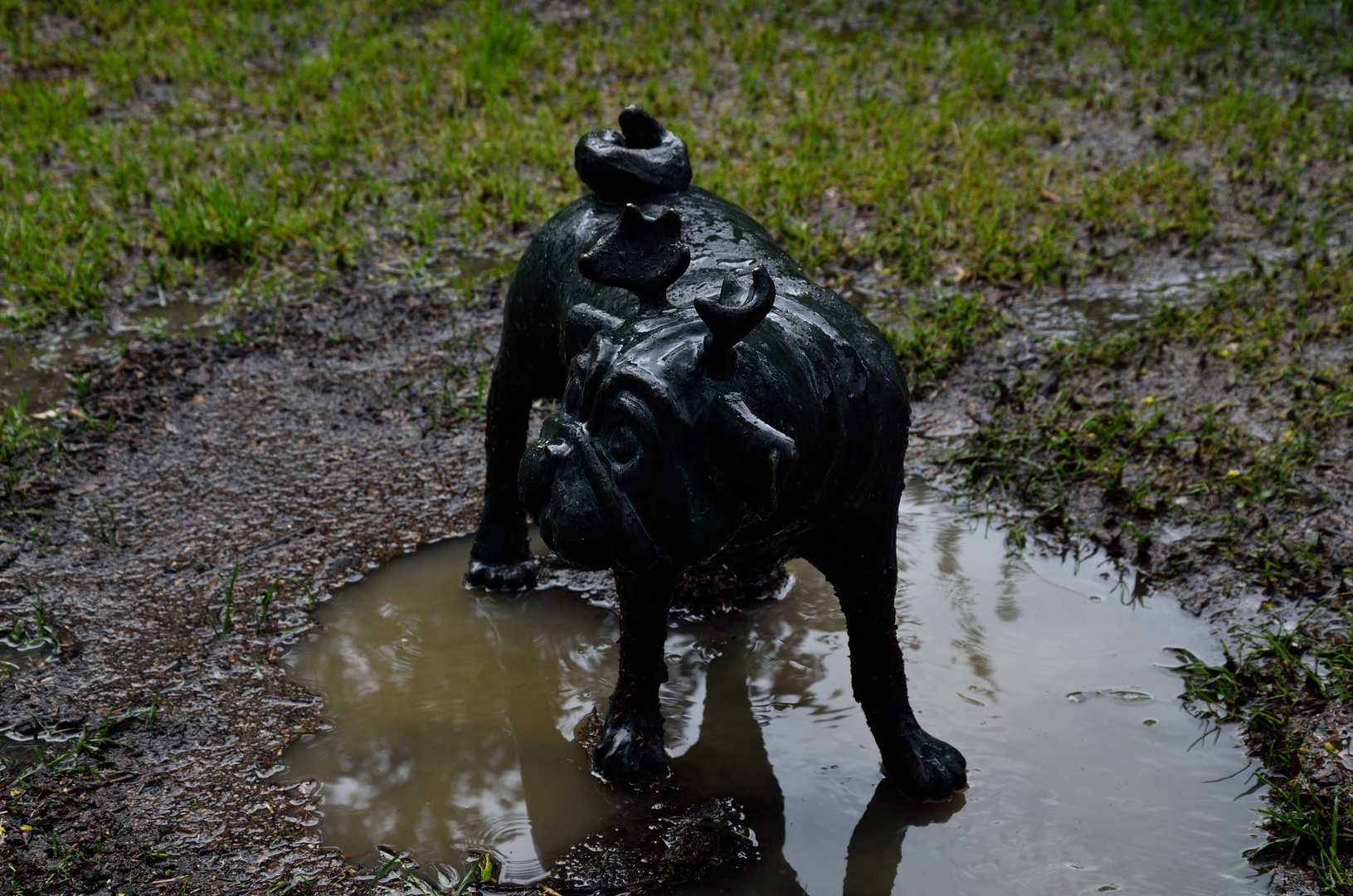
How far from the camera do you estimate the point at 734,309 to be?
2.07 meters

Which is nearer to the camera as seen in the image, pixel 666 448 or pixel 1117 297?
pixel 666 448

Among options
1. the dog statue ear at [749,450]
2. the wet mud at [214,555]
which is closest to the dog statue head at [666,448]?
the dog statue ear at [749,450]

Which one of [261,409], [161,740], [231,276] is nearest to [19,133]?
[231,276]

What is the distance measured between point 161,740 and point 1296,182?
258 inches

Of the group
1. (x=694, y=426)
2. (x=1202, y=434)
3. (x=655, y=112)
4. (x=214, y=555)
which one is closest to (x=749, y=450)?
(x=694, y=426)

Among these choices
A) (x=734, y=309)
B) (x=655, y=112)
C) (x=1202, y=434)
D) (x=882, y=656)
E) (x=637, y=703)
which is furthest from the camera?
(x=655, y=112)

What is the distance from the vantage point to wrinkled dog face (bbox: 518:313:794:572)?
2.09 metres

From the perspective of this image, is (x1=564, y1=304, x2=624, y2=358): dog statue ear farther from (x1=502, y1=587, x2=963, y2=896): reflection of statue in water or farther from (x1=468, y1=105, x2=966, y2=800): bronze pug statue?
(x1=502, y1=587, x2=963, y2=896): reflection of statue in water

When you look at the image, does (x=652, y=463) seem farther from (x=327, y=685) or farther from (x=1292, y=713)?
(x=1292, y=713)

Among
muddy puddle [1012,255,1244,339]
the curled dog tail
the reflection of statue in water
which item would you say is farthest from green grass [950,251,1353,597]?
the curled dog tail

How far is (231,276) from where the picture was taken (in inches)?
237

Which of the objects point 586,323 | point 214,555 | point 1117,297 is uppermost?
point 586,323

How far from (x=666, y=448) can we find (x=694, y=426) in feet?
0.23

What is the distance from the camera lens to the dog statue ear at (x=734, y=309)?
2062 mm
